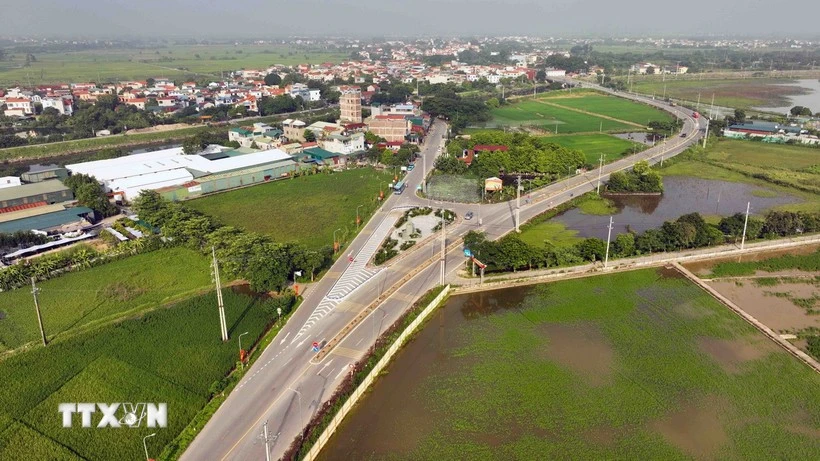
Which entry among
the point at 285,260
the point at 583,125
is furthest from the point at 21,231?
the point at 583,125

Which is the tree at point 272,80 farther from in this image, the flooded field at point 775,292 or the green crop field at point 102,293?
the flooded field at point 775,292

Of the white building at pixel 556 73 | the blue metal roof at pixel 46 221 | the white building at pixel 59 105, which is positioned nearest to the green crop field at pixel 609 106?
the white building at pixel 556 73

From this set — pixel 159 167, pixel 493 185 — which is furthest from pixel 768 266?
pixel 159 167

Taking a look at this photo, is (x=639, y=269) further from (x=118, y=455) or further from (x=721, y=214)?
(x=118, y=455)

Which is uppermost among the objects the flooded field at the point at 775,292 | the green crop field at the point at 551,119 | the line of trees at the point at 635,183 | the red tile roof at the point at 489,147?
the green crop field at the point at 551,119

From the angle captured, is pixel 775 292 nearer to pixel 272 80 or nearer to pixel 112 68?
pixel 272 80
